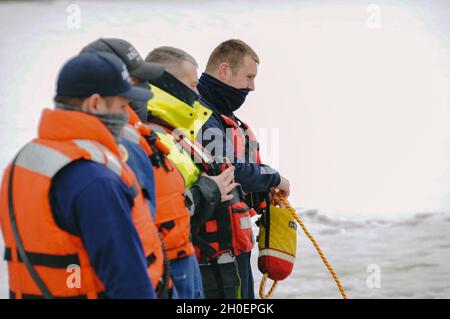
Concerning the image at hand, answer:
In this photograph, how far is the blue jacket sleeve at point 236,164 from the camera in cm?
378

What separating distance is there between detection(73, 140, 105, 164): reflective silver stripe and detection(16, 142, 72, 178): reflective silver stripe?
0.07 meters

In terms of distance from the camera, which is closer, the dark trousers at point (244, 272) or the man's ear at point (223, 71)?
the dark trousers at point (244, 272)

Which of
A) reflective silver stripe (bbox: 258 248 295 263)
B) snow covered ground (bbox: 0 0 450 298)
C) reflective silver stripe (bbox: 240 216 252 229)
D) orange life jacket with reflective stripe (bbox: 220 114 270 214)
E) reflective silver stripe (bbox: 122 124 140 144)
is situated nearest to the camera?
reflective silver stripe (bbox: 122 124 140 144)

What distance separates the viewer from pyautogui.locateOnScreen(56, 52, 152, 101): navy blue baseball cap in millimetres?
2283

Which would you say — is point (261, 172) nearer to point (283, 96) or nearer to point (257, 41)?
point (283, 96)

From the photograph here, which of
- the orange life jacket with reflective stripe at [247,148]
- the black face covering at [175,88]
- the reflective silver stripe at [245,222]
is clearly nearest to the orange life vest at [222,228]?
the reflective silver stripe at [245,222]

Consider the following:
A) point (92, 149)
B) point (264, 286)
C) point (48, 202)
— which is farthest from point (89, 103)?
point (264, 286)

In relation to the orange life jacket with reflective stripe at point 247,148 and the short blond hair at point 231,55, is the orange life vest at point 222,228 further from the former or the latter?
the short blond hair at point 231,55

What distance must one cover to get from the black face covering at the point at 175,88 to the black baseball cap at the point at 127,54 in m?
0.39

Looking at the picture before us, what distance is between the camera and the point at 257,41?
11781mm

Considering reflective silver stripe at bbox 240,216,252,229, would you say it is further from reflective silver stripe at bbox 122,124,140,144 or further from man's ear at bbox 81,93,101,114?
man's ear at bbox 81,93,101,114

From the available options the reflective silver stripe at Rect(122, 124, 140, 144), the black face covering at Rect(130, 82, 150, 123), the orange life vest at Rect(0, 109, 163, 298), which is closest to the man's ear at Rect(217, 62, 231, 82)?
the black face covering at Rect(130, 82, 150, 123)
